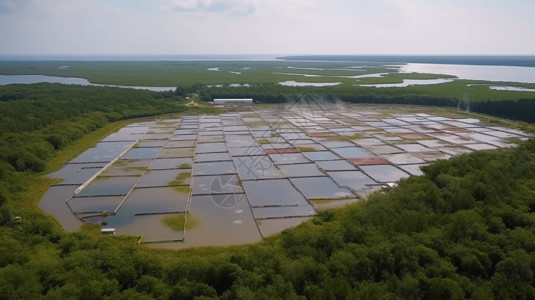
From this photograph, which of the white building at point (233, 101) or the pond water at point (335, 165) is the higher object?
the white building at point (233, 101)

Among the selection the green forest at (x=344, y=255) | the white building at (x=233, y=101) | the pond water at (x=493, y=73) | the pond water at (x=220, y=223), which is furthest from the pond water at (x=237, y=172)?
the pond water at (x=493, y=73)

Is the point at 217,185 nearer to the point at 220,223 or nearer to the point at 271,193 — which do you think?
the point at 271,193

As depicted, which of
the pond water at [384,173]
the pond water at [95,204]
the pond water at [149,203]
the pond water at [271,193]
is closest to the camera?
the pond water at [149,203]

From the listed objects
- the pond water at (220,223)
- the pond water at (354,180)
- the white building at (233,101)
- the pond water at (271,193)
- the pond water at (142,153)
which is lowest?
the pond water at (220,223)

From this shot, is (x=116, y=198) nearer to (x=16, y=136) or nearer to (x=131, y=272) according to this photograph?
(x=131, y=272)

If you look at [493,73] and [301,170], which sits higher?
[493,73]

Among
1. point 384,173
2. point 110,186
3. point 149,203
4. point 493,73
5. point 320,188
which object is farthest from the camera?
point 493,73

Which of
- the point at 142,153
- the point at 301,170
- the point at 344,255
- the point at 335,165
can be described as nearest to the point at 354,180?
the point at 335,165

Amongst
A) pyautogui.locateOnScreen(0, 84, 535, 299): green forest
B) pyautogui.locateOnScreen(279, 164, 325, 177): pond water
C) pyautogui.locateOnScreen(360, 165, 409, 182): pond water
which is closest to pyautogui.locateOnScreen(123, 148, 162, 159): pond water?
pyautogui.locateOnScreen(0, 84, 535, 299): green forest

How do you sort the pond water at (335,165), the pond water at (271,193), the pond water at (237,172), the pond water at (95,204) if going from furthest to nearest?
the pond water at (335,165), the pond water at (271,193), the pond water at (95,204), the pond water at (237,172)

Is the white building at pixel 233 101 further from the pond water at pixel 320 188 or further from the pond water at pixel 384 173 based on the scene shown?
the pond water at pixel 320 188
